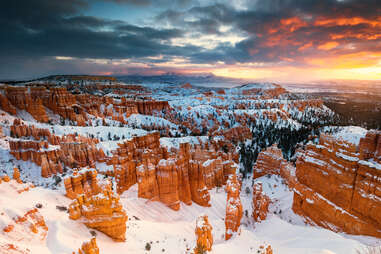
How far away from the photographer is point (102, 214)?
9781 mm

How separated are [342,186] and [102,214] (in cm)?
1577

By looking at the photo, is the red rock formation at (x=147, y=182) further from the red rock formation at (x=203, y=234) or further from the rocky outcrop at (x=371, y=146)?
the rocky outcrop at (x=371, y=146)

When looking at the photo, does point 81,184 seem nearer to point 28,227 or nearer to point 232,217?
point 28,227

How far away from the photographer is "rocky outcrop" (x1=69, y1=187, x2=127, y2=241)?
955 centimetres

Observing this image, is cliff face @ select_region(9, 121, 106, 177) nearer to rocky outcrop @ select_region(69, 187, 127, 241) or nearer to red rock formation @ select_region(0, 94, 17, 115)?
red rock formation @ select_region(0, 94, 17, 115)

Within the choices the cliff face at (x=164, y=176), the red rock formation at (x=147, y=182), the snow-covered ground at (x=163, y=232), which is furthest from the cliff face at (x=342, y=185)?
the red rock formation at (x=147, y=182)

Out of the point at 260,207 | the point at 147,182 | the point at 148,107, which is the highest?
the point at 148,107

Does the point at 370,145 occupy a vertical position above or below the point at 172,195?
above

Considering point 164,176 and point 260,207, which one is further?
point 164,176

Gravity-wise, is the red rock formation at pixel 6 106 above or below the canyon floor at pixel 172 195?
above

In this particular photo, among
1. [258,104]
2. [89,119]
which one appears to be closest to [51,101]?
[89,119]

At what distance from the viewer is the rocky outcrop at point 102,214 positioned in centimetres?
955

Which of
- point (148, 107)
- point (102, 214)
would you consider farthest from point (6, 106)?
point (148, 107)

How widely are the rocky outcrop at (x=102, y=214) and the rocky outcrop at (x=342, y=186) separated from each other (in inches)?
575
